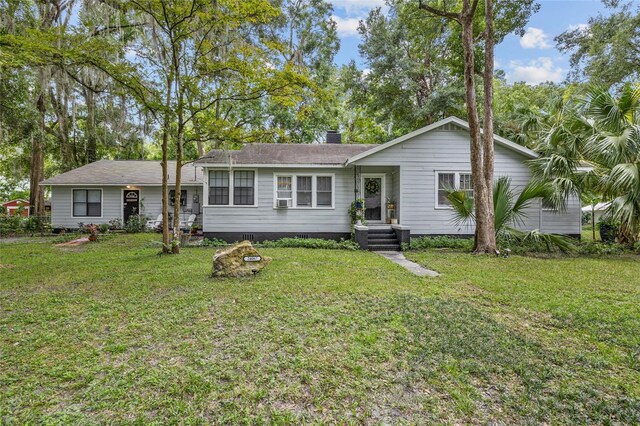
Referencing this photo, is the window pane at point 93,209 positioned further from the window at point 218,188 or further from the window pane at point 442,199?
the window pane at point 442,199

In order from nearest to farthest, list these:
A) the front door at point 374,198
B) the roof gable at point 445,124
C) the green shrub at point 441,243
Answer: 1. the green shrub at point 441,243
2. the roof gable at point 445,124
3. the front door at point 374,198

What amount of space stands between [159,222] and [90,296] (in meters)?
10.9

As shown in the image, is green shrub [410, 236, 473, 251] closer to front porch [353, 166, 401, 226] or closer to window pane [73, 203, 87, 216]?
front porch [353, 166, 401, 226]

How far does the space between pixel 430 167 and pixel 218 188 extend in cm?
768

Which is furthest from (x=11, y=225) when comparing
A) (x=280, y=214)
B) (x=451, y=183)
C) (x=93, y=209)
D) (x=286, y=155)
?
(x=451, y=183)

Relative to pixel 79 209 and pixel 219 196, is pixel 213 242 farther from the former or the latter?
pixel 79 209

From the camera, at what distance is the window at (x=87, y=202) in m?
15.3

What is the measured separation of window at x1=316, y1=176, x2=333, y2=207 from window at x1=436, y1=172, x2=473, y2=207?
3856 mm

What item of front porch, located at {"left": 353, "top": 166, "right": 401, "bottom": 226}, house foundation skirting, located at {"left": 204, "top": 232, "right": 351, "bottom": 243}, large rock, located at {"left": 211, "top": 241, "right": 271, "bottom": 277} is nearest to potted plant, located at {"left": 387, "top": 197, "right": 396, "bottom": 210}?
front porch, located at {"left": 353, "top": 166, "right": 401, "bottom": 226}

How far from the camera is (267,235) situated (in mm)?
11383

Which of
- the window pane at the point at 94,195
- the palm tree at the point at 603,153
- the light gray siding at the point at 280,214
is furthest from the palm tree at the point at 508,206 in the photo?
the window pane at the point at 94,195

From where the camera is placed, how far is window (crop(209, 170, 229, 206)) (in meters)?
11.3

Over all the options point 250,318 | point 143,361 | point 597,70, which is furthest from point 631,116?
point 143,361

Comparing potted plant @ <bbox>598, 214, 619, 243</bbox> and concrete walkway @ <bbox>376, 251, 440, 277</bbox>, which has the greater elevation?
potted plant @ <bbox>598, 214, 619, 243</bbox>
